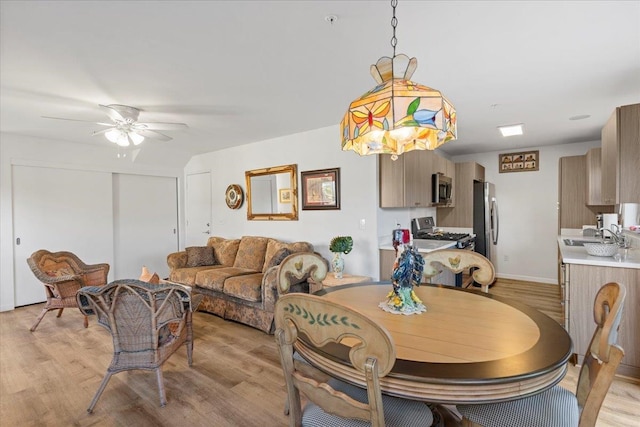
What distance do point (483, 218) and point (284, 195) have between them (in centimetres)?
321

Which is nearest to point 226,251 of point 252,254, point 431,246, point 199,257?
point 199,257

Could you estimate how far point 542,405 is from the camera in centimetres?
126

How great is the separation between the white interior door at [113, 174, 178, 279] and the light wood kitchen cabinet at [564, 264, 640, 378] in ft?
19.9

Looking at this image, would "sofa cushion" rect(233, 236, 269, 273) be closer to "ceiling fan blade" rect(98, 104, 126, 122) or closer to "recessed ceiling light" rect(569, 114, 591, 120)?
"ceiling fan blade" rect(98, 104, 126, 122)

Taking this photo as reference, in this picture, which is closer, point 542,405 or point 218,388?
point 542,405

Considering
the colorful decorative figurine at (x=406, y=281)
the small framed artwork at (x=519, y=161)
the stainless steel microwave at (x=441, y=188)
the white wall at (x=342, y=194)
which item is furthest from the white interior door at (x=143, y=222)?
the small framed artwork at (x=519, y=161)

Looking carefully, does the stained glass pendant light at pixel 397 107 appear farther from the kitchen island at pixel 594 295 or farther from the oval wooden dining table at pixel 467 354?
the kitchen island at pixel 594 295

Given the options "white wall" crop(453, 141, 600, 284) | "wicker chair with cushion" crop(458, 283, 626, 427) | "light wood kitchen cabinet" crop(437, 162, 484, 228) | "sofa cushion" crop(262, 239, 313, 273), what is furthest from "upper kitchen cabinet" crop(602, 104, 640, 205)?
Answer: "white wall" crop(453, 141, 600, 284)

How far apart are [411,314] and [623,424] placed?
163 cm

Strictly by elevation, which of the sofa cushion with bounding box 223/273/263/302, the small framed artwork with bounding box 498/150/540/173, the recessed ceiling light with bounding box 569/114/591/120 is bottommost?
the sofa cushion with bounding box 223/273/263/302

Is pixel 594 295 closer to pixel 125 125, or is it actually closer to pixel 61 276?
pixel 125 125

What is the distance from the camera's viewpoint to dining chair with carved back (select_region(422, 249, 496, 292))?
2.09m

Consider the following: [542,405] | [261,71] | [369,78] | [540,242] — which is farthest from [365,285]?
[540,242]

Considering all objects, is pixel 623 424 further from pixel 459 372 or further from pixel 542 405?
pixel 459 372
